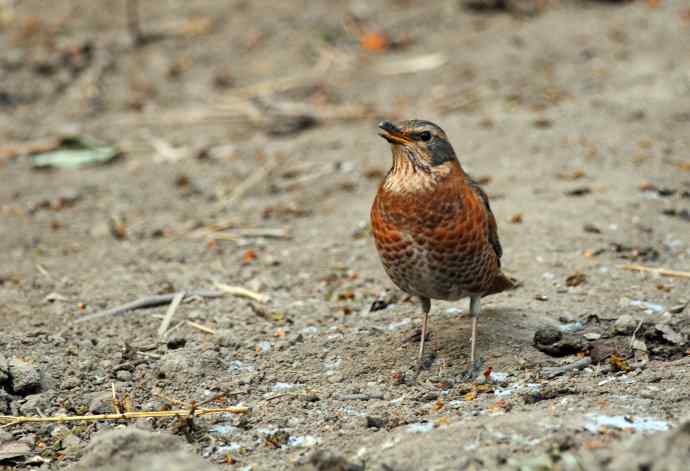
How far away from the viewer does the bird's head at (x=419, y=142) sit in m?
5.07

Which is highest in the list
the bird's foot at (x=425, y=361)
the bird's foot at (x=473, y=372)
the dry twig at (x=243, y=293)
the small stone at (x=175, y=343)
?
the bird's foot at (x=473, y=372)

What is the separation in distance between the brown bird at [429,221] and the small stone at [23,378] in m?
1.82

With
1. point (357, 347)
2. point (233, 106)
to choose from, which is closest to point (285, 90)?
point (233, 106)

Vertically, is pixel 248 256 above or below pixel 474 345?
below

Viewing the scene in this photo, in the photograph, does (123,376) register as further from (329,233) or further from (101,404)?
(329,233)

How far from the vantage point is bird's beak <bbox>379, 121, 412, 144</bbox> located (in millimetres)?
5062

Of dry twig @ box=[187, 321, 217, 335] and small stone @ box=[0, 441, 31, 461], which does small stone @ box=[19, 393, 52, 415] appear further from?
dry twig @ box=[187, 321, 217, 335]

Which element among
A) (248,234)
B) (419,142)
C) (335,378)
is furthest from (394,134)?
(248,234)

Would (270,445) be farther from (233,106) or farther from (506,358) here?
(233,106)

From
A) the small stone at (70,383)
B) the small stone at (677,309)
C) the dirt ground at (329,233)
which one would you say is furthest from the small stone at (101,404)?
the small stone at (677,309)

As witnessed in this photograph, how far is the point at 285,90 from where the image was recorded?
11086mm

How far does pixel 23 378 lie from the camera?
498 centimetres

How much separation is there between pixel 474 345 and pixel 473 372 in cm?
19

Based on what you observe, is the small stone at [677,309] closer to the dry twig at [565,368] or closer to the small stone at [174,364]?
the dry twig at [565,368]
